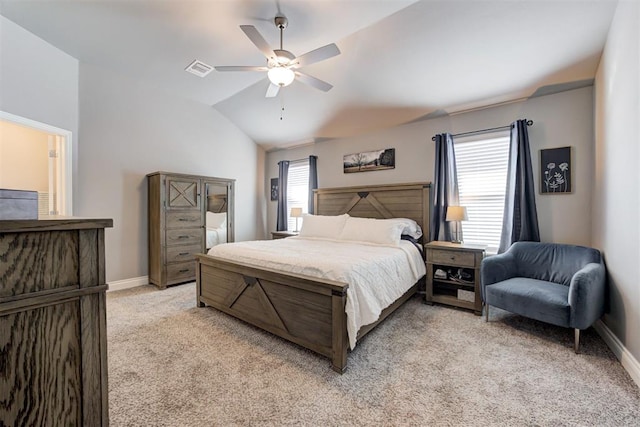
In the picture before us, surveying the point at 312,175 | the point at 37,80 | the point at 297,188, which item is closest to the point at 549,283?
the point at 312,175

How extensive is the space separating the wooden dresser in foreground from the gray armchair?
3.06 m

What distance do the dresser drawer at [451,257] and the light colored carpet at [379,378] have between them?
66cm

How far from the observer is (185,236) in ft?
14.2

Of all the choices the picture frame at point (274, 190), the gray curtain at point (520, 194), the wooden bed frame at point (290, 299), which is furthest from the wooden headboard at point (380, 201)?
the picture frame at point (274, 190)

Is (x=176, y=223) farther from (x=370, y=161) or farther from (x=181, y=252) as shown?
(x=370, y=161)

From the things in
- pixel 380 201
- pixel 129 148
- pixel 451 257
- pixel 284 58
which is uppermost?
pixel 284 58

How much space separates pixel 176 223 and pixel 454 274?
4044 millimetres

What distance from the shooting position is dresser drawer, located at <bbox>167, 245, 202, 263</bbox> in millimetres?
4148

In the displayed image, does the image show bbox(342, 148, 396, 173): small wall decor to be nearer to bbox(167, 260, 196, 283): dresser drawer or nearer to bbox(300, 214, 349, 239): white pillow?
bbox(300, 214, 349, 239): white pillow

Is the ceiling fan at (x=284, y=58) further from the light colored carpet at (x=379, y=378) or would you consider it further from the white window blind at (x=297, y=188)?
the white window blind at (x=297, y=188)

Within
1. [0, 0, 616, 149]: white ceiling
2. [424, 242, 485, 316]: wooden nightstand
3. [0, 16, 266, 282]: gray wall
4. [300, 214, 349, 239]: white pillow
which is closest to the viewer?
[0, 0, 616, 149]: white ceiling

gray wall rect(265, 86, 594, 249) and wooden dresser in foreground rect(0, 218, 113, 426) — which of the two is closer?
wooden dresser in foreground rect(0, 218, 113, 426)

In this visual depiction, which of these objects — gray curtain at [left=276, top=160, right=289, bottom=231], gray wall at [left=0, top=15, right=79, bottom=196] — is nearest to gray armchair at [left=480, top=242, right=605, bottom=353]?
gray curtain at [left=276, top=160, right=289, bottom=231]

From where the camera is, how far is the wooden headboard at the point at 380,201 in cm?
399
